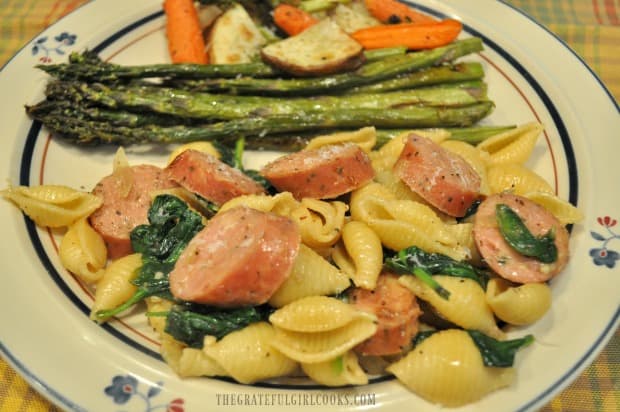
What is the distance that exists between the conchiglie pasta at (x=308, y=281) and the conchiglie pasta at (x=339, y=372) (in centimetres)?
31

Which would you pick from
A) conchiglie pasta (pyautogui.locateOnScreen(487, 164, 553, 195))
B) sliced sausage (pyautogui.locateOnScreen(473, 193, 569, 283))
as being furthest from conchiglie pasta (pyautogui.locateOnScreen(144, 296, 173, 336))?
conchiglie pasta (pyautogui.locateOnScreen(487, 164, 553, 195))

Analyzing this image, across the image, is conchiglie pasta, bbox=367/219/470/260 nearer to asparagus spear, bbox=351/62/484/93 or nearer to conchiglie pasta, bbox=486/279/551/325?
conchiglie pasta, bbox=486/279/551/325

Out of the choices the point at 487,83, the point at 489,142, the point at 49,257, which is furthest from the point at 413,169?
the point at 49,257

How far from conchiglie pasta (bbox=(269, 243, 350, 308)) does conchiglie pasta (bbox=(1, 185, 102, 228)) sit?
120cm

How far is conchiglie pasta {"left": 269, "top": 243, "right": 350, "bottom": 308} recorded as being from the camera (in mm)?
2689

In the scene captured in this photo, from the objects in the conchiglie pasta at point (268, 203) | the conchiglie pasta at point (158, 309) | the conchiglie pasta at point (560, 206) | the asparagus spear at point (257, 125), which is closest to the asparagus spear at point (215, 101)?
the asparagus spear at point (257, 125)

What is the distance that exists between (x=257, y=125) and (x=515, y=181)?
65.2 inches

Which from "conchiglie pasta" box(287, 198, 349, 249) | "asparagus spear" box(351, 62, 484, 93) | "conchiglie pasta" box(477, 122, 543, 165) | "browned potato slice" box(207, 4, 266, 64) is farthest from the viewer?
"browned potato slice" box(207, 4, 266, 64)

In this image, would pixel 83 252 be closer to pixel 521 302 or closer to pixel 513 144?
pixel 521 302

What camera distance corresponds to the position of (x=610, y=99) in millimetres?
3867

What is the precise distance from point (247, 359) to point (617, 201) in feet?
7.47

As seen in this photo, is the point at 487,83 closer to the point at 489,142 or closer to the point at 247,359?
the point at 489,142

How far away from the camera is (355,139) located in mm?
3605

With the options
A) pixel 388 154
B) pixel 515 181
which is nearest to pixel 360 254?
pixel 388 154
